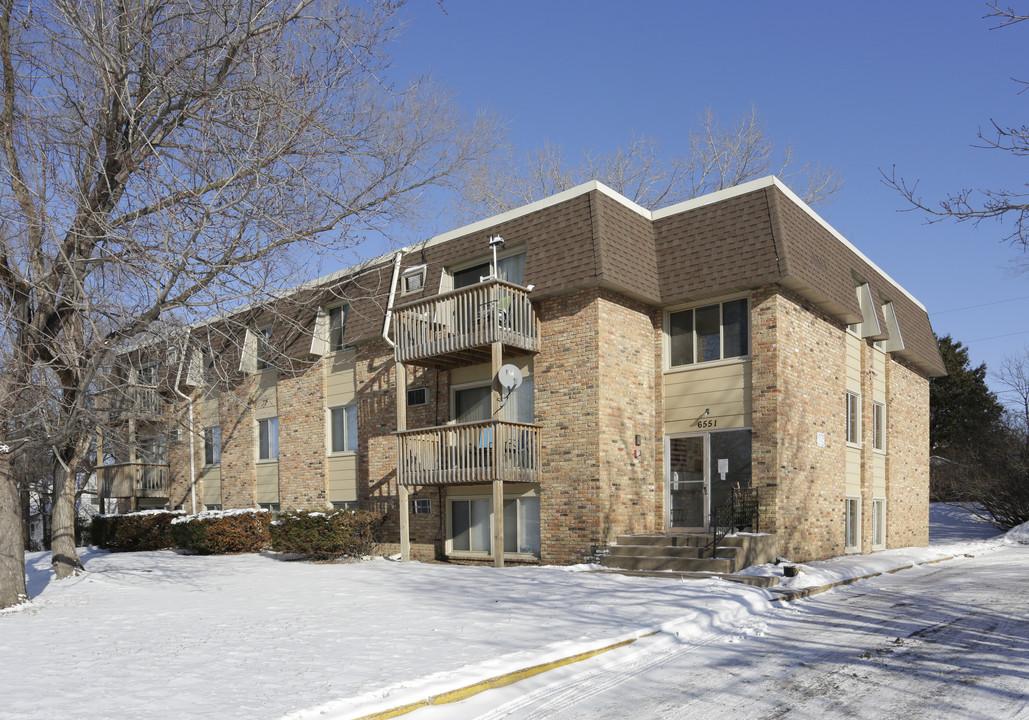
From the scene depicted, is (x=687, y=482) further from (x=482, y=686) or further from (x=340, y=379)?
(x=482, y=686)

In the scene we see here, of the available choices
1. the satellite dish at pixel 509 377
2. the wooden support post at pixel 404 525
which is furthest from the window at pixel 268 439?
the satellite dish at pixel 509 377

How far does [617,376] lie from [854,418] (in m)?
6.81

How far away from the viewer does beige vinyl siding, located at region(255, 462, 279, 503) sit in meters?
23.4

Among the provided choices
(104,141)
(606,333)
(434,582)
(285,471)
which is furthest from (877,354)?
(104,141)

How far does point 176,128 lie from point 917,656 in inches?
428

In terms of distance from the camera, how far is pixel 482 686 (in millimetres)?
6625

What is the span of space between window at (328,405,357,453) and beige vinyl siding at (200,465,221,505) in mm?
6467

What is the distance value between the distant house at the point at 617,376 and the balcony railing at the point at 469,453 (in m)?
0.04

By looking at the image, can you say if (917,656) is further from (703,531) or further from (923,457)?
(923,457)

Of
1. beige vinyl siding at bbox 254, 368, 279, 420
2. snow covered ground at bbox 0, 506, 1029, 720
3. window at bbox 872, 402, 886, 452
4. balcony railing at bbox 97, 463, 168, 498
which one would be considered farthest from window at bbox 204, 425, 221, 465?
window at bbox 872, 402, 886, 452

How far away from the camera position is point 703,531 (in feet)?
52.1

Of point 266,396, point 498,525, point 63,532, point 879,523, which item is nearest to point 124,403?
point 63,532

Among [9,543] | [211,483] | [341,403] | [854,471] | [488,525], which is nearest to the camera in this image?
[9,543]

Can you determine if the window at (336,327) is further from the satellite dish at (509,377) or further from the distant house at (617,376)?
the satellite dish at (509,377)
